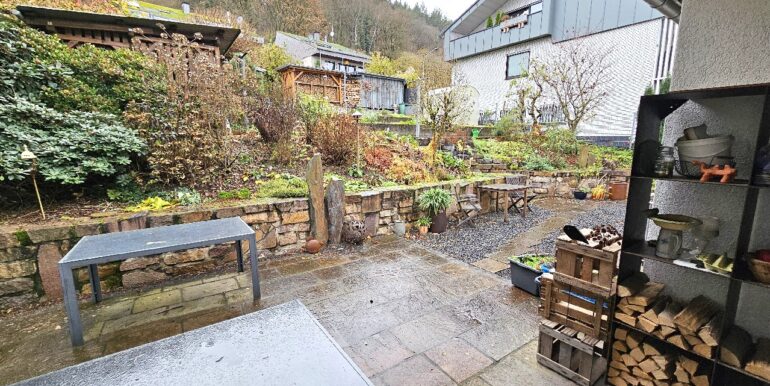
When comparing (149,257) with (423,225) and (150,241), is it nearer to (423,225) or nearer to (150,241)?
(150,241)

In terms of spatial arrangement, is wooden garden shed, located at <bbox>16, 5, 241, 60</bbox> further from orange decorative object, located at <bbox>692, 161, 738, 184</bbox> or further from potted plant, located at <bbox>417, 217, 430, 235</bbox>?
orange decorative object, located at <bbox>692, 161, 738, 184</bbox>

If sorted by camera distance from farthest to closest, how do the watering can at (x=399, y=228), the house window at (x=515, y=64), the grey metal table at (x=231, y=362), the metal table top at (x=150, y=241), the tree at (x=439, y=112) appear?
the house window at (x=515, y=64)
the tree at (x=439, y=112)
the watering can at (x=399, y=228)
the metal table top at (x=150, y=241)
the grey metal table at (x=231, y=362)

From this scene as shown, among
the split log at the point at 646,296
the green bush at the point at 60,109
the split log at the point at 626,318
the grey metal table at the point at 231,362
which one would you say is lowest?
the split log at the point at 626,318

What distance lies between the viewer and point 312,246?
4.12 metres

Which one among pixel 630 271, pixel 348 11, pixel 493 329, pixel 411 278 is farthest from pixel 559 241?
pixel 348 11

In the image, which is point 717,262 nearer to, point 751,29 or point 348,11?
point 751,29

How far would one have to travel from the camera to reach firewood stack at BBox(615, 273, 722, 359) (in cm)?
162

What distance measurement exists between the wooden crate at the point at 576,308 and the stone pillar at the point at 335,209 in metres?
2.81

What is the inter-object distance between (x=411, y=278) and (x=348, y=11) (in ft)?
93.9

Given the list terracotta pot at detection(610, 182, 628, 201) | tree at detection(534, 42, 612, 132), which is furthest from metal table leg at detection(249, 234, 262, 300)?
tree at detection(534, 42, 612, 132)

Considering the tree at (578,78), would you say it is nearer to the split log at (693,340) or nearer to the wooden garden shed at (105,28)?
the wooden garden shed at (105,28)

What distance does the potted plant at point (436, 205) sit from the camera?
16.8 ft

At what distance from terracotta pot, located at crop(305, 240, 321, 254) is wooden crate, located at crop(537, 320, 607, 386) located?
277 cm

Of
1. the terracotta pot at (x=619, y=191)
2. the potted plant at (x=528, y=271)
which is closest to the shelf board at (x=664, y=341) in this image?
the potted plant at (x=528, y=271)
